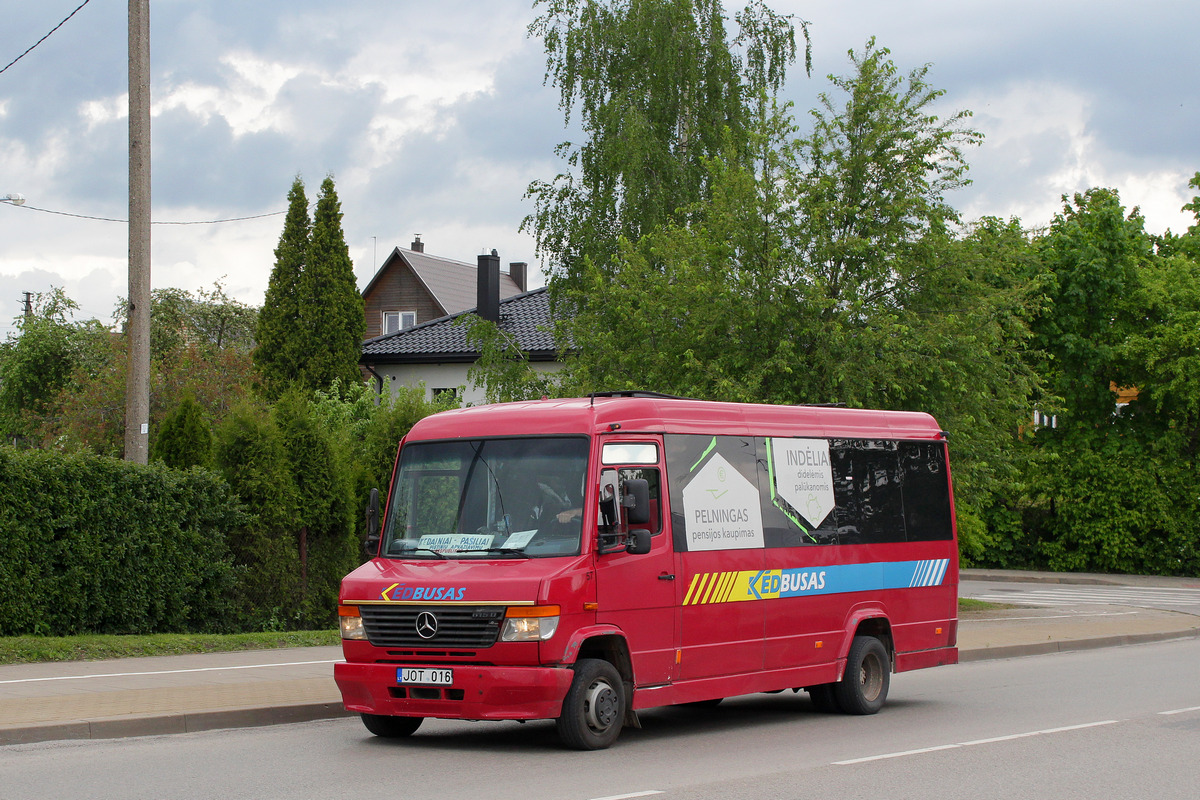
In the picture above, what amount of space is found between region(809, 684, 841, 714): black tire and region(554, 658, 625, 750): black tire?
3.08m

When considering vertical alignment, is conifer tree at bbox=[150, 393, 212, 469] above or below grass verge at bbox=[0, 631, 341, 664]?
above

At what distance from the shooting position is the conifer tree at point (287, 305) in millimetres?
39750

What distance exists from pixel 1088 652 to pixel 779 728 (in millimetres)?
9485

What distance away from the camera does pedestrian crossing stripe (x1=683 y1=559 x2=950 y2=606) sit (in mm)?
10623

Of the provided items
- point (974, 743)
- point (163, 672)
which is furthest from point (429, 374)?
point (974, 743)

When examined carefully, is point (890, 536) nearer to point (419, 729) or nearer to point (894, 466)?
point (894, 466)

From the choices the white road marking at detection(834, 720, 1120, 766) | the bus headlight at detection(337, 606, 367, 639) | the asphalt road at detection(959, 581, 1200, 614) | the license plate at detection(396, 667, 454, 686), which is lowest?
the asphalt road at detection(959, 581, 1200, 614)

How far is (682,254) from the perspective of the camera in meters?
22.5

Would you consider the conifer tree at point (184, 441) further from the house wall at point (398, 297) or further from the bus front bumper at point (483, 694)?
the house wall at point (398, 297)

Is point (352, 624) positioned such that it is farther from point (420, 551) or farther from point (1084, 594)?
point (1084, 594)

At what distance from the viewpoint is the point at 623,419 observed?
1020 cm

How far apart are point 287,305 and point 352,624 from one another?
3143 centimetres

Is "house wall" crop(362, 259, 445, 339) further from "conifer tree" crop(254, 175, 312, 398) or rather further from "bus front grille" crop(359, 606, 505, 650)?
"bus front grille" crop(359, 606, 505, 650)

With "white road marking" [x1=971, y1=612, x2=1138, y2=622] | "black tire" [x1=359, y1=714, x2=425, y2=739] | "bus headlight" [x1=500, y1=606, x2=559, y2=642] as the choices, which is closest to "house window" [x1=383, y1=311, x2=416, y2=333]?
"white road marking" [x1=971, y1=612, x2=1138, y2=622]
